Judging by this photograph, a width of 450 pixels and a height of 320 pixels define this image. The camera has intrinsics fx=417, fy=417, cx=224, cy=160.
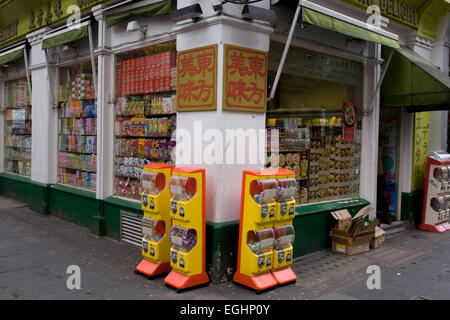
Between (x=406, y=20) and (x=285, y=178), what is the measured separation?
17.1 feet

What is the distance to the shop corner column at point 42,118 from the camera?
905cm

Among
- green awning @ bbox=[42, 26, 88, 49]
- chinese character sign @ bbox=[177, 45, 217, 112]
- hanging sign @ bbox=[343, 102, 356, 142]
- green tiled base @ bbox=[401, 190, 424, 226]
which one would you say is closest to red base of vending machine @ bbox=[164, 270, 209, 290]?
chinese character sign @ bbox=[177, 45, 217, 112]

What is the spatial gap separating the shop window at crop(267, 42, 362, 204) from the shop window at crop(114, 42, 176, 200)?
1.65m

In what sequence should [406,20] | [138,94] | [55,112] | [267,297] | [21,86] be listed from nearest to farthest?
[267,297] < [138,94] < [406,20] < [55,112] < [21,86]

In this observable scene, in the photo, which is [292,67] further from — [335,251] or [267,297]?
[267,297]

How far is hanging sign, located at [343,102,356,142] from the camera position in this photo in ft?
25.1

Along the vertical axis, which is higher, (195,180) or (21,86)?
(21,86)

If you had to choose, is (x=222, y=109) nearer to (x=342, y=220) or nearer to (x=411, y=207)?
(x=342, y=220)

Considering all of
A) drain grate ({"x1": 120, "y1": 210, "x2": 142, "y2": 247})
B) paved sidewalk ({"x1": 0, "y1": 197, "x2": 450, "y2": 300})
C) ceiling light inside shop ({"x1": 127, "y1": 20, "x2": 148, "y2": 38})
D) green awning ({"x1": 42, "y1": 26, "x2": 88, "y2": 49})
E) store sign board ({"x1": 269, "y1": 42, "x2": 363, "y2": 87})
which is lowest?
paved sidewalk ({"x1": 0, "y1": 197, "x2": 450, "y2": 300})

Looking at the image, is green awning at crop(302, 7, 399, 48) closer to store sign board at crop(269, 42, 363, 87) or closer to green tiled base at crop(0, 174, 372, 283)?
store sign board at crop(269, 42, 363, 87)

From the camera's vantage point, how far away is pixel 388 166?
898 cm

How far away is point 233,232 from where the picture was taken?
5.39m
